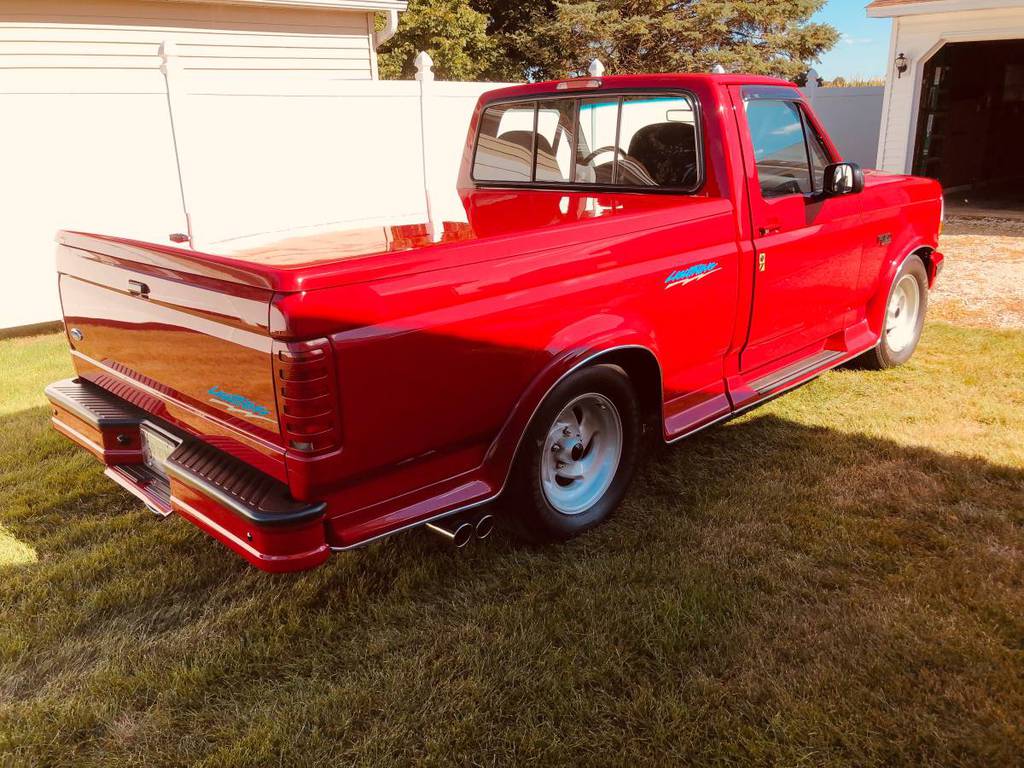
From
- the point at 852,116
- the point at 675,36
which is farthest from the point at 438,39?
the point at 852,116

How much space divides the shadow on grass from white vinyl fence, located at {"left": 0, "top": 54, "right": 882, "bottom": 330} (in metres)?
4.25

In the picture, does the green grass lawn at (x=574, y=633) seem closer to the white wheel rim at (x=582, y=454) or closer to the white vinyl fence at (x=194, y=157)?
the white wheel rim at (x=582, y=454)

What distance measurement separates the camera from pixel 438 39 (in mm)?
27375

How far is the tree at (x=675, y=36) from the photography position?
29.0 meters

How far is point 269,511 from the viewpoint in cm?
256

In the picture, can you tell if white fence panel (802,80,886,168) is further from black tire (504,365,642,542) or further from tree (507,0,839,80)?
black tire (504,365,642,542)

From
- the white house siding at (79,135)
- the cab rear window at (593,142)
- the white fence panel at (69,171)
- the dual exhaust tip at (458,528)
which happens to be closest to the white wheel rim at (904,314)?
the cab rear window at (593,142)

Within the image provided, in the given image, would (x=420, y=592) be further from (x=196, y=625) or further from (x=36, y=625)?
(x=36, y=625)

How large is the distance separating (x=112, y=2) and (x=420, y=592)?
982 centimetres

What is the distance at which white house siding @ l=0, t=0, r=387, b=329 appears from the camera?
7.44m

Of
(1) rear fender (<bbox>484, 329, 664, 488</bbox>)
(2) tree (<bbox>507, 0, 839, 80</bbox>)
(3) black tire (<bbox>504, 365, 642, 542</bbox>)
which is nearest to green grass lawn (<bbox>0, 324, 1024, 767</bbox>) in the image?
(3) black tire (<bbox>504, 365, 642, 542</bbox>)

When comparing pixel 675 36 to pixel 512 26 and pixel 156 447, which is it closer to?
pixel 512 26

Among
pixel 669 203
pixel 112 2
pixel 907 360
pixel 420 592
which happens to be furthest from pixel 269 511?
pixel 112 2

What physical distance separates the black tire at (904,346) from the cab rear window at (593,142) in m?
2.17
